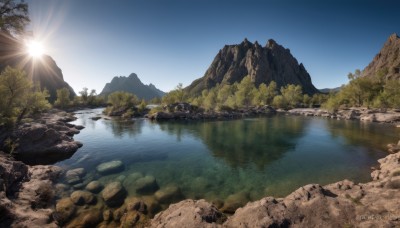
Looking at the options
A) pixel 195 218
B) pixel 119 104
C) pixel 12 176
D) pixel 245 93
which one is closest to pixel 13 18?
pixel 12 176

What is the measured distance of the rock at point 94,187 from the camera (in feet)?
66.7

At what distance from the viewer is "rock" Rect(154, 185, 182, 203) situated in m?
18.6

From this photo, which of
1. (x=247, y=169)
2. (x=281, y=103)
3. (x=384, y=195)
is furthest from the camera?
(x=281, y=103)

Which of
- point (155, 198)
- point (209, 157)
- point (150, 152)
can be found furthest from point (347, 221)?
point (150, 152)

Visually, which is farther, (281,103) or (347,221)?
(281,103)

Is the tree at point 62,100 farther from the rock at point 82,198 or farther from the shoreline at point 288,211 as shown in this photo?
the shoreline at point 288,211

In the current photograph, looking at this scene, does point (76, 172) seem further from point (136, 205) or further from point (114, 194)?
point (136, 205)

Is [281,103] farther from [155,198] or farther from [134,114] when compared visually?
[155,198]

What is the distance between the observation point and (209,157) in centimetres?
3225

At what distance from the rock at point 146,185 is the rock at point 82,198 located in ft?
13.7

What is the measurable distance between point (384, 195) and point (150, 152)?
31032 millimetres

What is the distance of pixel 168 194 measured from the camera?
19.5 meters

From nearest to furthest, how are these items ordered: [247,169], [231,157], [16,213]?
[16,213] < [247,169] < [231,157]

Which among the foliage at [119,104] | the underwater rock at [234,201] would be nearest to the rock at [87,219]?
the underwater rock at [234,201]
